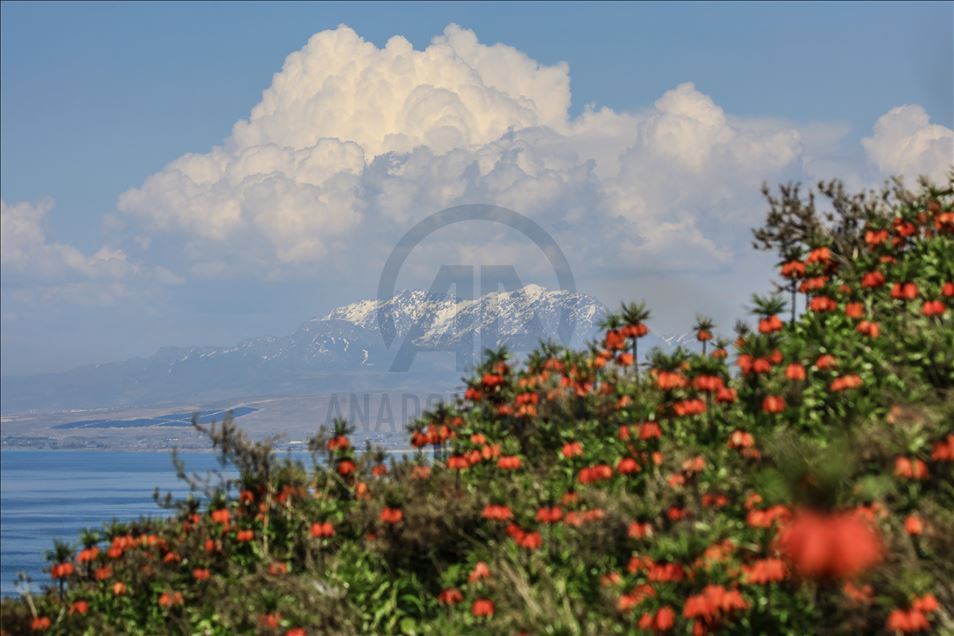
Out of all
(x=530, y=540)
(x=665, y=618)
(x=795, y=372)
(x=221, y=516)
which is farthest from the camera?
(x=221, y=516)

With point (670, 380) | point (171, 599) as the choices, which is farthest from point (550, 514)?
point (171, 599)

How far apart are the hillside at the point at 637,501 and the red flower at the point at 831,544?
0.04 meters

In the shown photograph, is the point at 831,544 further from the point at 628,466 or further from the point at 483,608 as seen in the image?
the point at 628,466

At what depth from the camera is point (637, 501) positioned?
43.6ft

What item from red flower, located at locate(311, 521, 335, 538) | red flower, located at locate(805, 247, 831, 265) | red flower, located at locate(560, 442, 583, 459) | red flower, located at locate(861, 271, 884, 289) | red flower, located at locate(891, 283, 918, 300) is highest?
red flower, located at locate(805, 247, 831, 265)

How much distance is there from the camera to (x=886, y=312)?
721 inches

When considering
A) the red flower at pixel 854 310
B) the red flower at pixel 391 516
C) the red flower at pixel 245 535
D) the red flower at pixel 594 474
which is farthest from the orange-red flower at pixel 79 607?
the red flower at pixel 854 310

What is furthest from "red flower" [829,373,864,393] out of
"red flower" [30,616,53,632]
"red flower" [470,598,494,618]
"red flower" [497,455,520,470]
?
"red flower" [30,616,53,632]

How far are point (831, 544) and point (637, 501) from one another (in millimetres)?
4452

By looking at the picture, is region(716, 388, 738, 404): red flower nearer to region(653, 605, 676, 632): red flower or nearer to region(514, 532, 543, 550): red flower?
region(514, 532, 543, 550): red flower

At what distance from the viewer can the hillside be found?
10.7m

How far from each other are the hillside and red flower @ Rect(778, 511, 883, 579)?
4 cm

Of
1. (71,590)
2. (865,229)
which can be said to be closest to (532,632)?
(71,590)

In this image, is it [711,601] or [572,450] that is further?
[572,450]
